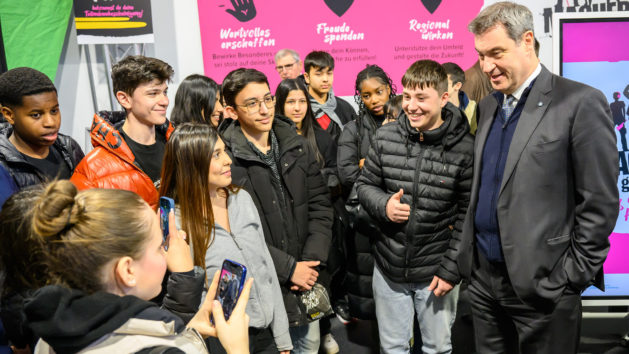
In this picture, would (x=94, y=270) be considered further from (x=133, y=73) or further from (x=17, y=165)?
(x=133, y=73)

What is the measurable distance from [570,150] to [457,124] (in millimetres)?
680

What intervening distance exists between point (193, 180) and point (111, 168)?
0.57 m

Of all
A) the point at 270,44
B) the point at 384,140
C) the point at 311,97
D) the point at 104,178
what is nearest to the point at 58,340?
the point at 104,178

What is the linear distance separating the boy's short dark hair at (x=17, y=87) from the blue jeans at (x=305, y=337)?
180 centimetres

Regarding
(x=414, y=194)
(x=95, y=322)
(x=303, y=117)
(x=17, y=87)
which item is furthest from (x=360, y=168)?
(x=95, y=322)

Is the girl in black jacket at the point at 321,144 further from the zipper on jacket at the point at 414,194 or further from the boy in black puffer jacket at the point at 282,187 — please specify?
the zipper on jacket at the point at 414,194

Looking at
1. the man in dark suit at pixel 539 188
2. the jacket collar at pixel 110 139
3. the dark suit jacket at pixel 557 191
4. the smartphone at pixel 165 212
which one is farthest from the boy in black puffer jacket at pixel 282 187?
the dark suit jacket at pixel 557 191

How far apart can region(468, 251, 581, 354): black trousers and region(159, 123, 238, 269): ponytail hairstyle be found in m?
1.25

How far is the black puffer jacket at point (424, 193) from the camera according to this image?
2.65 meters

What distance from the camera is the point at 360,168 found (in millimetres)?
3648

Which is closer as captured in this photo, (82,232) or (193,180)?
(82,232)

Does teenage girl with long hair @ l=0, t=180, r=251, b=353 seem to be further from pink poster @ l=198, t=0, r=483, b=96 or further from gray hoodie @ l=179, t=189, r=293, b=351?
pink poster @ l=198, t=0, r=483, b=96

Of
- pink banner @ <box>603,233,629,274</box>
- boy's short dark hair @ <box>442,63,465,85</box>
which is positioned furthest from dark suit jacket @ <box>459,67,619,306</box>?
boy's short dark hair @ <box>442,63,465,85</box>

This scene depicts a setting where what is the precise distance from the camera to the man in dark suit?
207 cm
